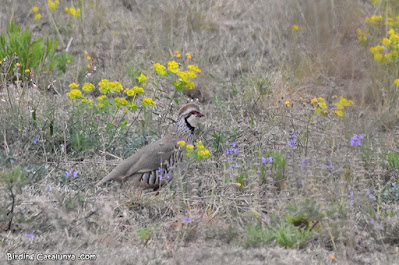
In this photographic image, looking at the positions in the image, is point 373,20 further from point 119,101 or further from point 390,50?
point 119,101

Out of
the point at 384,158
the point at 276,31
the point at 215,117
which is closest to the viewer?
the point at 384,158

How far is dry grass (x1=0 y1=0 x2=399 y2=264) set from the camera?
4457 mm

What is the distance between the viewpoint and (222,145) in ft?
20.4

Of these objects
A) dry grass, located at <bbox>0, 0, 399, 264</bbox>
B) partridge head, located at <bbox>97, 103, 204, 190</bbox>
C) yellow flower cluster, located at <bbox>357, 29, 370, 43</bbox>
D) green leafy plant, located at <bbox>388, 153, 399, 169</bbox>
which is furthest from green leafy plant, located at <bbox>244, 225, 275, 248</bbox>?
yellow flower cluster, located at <bbox>357, 29, 370, 43</bbox>

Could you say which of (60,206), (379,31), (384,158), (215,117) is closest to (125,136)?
(215,117)

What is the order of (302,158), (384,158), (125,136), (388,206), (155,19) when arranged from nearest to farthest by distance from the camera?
(388,206)
(302,158)
(384,158)
(125,136)
(155,19)

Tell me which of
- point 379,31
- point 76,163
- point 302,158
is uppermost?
point 379,31

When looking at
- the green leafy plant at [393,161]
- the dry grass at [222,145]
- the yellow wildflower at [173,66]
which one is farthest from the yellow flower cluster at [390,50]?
the yellow wildflower at [173,66]

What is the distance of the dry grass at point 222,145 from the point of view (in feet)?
14.6

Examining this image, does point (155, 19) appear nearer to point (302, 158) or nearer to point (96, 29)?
point (96, 29)

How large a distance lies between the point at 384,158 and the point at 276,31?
3.78 meters

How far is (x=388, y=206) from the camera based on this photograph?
512 cm

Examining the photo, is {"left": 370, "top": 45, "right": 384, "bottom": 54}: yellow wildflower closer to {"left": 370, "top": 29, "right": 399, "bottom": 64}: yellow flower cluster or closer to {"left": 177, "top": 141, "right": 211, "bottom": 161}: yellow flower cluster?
{"left": 370, "top": 29, "right": 399, "bottom": 64}: yellow flower cluster

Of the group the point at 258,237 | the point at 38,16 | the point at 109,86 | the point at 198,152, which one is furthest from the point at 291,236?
the point at 38,16
